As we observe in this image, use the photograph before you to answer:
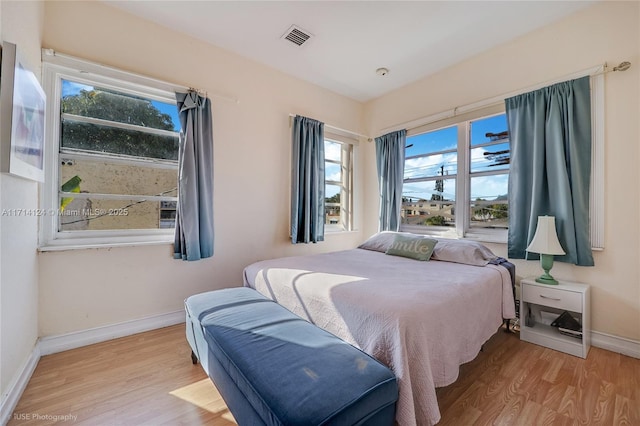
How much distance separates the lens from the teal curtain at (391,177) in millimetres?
3422

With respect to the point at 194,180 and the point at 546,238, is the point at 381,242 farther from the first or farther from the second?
the point at 194,180

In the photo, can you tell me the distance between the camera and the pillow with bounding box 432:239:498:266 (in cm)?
225

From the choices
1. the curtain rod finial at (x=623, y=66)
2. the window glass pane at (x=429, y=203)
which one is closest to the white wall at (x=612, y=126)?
the curtain rod finial at (x=623, y=66)

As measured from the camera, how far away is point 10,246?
55.2 inches

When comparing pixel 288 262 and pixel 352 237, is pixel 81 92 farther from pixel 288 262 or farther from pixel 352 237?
pixel 352 237

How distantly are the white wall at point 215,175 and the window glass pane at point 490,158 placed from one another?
180cm

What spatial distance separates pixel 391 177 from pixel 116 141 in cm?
297

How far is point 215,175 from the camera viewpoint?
2.64m

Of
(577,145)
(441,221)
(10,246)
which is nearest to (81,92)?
(10,246)

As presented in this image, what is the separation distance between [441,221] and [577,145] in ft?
4.56

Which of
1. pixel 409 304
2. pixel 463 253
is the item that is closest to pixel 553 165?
pixel 463 253

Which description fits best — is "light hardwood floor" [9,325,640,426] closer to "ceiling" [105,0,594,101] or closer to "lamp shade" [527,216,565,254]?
"lamp shade" [527,216,565,254]

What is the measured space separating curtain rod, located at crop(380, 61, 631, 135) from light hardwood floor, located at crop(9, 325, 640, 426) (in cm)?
218

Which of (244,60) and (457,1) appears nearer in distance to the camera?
(457,1)
